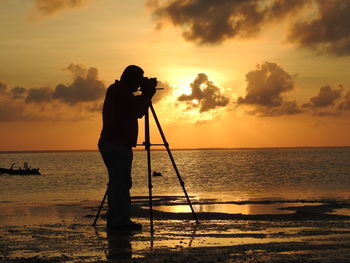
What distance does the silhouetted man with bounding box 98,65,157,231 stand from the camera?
10781mm

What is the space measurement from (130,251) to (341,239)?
355cm

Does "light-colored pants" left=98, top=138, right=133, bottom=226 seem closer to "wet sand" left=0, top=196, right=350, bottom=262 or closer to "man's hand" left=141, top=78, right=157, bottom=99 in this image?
"wet sand" left=0, top=196, right=350, bottom=262

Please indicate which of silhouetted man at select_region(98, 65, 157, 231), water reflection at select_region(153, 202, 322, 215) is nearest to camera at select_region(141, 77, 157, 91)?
silhouetted man at select_region(98, 65, 157, 231)

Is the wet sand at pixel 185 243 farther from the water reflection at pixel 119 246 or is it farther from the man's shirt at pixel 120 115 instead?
the man's shirt at pixel 120 115

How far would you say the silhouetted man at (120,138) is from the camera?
35.4ft

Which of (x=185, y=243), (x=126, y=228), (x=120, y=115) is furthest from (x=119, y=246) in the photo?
(x=120, y=115)

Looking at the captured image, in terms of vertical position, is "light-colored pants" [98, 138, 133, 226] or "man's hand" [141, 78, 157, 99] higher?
"man's hand" [141, 78, 157, 99]

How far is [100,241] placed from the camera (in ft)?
32.2

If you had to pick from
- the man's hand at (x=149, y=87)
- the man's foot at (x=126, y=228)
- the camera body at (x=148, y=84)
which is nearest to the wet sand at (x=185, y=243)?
the man's foot at (x=126, y=228)

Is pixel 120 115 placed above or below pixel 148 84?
below

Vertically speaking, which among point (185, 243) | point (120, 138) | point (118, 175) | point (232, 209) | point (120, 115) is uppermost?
point (120, 115)

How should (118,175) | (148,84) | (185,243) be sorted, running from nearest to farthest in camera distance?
(185,243)
(118,175)
(148,84)

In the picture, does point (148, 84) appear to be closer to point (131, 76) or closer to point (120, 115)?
point (131, 76)

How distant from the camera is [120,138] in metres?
10.8
